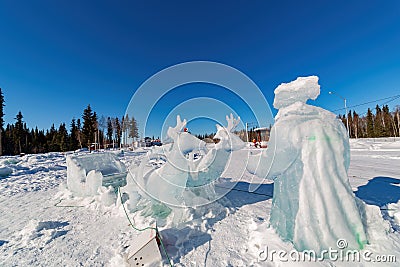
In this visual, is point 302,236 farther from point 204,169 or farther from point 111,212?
point 111,212

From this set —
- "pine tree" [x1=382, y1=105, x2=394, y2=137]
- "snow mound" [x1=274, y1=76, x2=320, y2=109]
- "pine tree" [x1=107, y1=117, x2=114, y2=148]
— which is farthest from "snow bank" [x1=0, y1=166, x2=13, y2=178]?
"pine tree" [x1=382, y1=105, x2=394, y2=137]

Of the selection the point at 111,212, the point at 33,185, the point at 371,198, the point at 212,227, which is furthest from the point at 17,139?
the point at 371,198

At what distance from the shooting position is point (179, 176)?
3.45m

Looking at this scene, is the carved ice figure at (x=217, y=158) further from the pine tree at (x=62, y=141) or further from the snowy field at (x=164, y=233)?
the pine tree at (x=62, y=141)

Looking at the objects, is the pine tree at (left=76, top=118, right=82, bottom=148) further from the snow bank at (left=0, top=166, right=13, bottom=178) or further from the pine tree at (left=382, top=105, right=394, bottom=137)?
the pine tree at (left=382, top=105, right=394, bottom=137)

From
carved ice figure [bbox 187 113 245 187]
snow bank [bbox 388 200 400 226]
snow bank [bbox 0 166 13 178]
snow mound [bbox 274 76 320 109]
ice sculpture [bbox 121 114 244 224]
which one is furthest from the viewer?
snow bank [bbox 0 166 13 178]

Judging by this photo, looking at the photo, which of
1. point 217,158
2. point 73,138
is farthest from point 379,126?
point 73,138

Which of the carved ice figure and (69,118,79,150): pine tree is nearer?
the carved ice figure

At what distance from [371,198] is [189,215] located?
4.10 metres

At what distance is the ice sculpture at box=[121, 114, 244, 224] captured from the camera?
3.37 metres

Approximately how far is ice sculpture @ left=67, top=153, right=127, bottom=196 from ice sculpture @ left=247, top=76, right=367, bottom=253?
452 cm

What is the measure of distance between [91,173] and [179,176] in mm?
2889

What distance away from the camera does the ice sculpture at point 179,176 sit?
337cm

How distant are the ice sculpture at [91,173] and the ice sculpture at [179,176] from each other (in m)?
1.57
